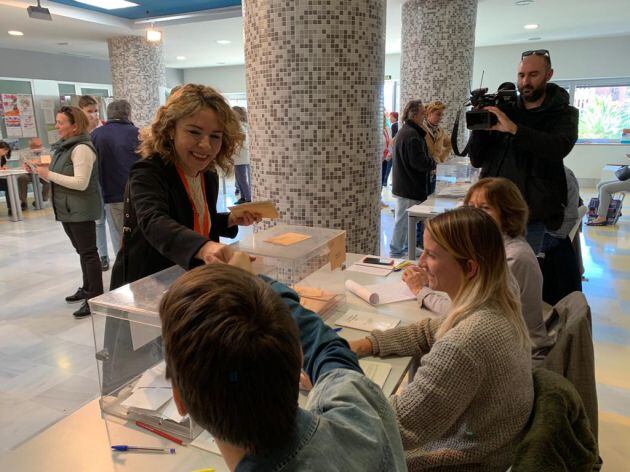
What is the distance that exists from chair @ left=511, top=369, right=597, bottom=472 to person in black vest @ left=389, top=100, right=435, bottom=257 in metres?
3.02

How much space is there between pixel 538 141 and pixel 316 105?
3.80 feet

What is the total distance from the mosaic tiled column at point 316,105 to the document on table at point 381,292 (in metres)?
0.67

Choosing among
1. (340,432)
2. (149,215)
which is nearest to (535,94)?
(149,215)

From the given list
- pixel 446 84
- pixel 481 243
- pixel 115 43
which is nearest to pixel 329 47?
pixel 481 243

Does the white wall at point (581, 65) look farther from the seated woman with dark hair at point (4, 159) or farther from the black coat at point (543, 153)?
the black coat at point (543, 153)

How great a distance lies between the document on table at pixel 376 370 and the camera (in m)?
1.35

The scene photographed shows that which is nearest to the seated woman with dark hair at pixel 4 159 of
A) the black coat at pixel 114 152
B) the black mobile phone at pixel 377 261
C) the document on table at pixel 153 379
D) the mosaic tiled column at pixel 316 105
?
the black coat at pixel 114 152

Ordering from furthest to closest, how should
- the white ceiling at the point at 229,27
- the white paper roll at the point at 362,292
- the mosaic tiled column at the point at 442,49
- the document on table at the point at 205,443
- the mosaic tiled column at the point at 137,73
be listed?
1. the mosaic tiled column at the point at 137,73
2. the white ceiling at the point at 229,27
3. the mosaic tiled column at the point at 442,49
4. the white paper roll at the point at 362,292
5. the document on table at the point at 205,443

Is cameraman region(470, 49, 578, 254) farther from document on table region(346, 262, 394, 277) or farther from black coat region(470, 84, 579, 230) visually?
document on table region(346, 262, 394, 277)

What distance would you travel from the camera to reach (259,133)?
262 centimetres

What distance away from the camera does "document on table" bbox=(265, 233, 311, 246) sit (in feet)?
5.41

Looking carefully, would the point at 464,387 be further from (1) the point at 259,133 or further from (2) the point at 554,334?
(1) the point at 259,133

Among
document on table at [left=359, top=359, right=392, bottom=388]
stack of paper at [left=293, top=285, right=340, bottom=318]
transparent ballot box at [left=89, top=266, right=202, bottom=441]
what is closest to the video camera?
stack of paper at [left=293, top=285, right=340, bottom=318]

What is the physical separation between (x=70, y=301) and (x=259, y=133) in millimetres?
2421
